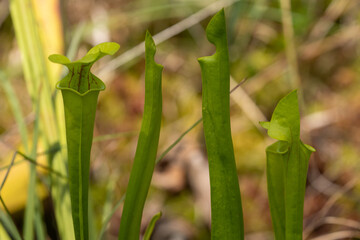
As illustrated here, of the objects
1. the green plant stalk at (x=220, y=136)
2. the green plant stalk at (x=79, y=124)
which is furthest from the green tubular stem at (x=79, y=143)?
the green plant stalk at (x=220, y=136)

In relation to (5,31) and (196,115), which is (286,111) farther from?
(5,31)

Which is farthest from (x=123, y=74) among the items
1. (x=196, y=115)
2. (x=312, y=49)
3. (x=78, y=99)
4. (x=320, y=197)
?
(x=78, y=99)

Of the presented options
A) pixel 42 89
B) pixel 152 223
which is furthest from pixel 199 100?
pixel 152 223

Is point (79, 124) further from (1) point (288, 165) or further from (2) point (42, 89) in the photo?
(2) point (42, 89)

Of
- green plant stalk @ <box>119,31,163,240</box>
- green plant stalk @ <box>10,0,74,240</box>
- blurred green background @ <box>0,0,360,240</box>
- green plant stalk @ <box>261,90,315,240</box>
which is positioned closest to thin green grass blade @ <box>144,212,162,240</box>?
green plant stalk @ <box>119,31,163,240</box>

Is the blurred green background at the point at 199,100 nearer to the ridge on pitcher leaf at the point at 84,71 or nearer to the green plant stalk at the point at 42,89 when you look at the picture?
the green plant stalk at the point at 42,89

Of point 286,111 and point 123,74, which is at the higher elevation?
point 123,74

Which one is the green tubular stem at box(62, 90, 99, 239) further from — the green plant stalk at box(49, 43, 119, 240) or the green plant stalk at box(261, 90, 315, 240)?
the green plant stalk at box(261, 90, 315, 240)
